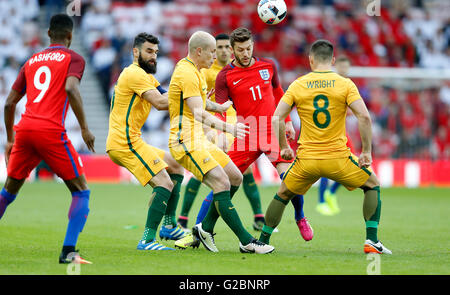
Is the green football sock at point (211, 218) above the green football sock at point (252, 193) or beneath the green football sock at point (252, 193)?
above

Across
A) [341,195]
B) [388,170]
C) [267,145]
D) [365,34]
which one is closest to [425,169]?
[388,170]

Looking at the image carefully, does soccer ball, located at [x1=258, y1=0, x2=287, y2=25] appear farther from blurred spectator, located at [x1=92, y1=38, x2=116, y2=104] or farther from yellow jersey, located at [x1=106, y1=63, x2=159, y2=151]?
blurred spectator, located at [x1=92, y1=38, x2=116, y2=104]

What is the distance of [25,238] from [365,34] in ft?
68.3

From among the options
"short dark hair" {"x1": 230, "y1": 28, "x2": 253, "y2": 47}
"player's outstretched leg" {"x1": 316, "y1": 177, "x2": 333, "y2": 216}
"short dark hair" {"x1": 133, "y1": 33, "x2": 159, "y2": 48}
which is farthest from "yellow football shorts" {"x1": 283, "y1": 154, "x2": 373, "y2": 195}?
"player's outstretched leg" {"x1": 316, "y1": 177, "x2": 333, "y2": 216}

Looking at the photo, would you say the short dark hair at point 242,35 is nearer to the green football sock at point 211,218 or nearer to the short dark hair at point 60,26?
the green football sock at point 211,218

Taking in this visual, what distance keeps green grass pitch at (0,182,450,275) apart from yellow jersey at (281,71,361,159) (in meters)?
1.25

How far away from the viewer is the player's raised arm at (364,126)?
25.7 feet

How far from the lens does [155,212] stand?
851 centimetres

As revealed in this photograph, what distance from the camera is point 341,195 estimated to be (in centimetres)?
1938

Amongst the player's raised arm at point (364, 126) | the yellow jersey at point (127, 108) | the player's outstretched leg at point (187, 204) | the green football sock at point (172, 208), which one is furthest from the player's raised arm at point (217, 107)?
the player's outstretched leg at point (187, 204)

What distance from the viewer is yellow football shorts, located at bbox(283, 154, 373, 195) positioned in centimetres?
806

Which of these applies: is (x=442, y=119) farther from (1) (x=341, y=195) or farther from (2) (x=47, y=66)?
(2) (x=47, y=66)

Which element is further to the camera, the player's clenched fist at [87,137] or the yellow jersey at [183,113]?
the yellow jersey at [183,113]
